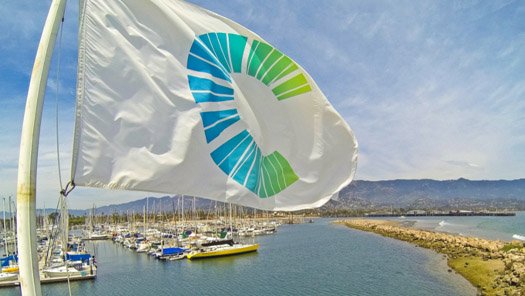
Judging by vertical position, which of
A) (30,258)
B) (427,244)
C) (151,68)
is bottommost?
(427,244)

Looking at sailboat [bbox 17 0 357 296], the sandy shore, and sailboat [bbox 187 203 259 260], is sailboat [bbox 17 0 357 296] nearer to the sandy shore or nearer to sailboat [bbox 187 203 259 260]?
the sandy shore

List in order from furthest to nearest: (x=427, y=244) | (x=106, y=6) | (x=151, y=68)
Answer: (x=427, y=244) < (x=151, y=68) < (x=106, y=6)

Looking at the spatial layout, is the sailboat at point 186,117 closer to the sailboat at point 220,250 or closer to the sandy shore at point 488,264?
the sandy shore at point 488,264

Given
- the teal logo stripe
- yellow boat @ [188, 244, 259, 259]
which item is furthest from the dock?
the teal logo stripe

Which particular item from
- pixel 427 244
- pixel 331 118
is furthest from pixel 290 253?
pixel 331 118

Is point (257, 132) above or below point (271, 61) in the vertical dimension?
below

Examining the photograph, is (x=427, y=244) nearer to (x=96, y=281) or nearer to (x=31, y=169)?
(x=96, y=281)
